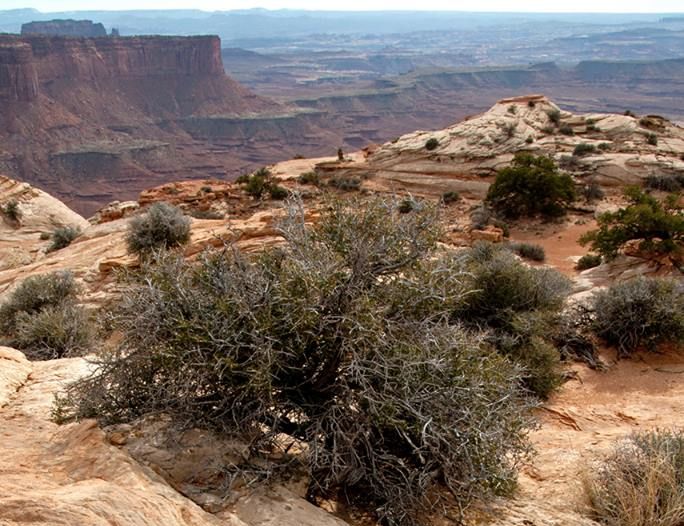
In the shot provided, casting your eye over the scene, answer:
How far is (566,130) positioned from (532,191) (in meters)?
8.67

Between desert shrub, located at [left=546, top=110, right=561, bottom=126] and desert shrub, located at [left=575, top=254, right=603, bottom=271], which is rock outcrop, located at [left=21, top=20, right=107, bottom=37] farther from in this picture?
desert shrub, located at [left=575, top=254, right=603, bottom=271]

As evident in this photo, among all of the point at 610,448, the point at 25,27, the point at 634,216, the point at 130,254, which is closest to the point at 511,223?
the point at 634,216

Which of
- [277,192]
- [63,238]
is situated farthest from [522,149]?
[63,238]

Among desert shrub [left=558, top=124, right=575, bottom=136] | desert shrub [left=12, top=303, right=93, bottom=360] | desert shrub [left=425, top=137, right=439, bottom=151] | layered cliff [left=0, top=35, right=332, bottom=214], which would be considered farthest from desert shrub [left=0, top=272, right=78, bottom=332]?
layered cliff [left=0, top=35, right=332, bottom=214]

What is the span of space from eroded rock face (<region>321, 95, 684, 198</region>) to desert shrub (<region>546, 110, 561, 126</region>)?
0.12 feet

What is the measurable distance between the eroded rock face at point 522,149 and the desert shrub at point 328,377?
20.1 m

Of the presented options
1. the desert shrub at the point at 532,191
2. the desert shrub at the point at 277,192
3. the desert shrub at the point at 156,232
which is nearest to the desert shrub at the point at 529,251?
the desert shrub at the point at 532,191

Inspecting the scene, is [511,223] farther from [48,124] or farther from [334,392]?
[48,124]

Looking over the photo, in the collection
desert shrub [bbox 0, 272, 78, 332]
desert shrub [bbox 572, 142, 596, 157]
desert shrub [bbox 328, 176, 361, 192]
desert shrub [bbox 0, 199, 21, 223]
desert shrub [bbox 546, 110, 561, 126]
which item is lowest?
desert shrub [bbox 0, 199, 21, 223]

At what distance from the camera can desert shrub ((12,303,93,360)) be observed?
8.72 metres

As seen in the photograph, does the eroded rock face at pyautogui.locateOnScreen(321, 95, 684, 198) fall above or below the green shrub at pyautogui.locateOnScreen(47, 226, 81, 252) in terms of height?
above

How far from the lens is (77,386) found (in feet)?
15.8

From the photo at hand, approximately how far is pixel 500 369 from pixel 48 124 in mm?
92855

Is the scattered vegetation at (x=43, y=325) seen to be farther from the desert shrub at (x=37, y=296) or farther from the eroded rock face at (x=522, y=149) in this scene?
the eroded rock face at (x=522, y=149)
